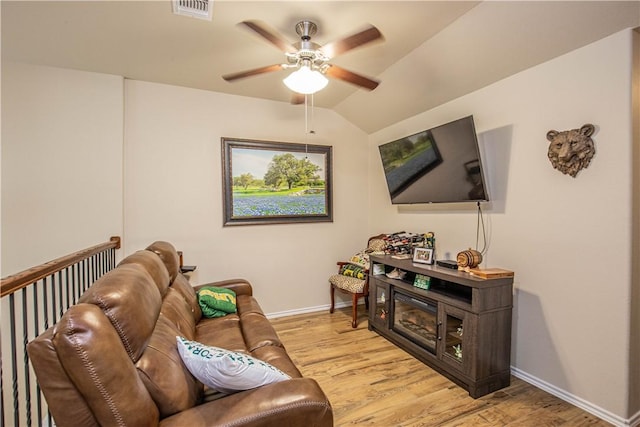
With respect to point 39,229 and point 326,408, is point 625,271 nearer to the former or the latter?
point 326,408

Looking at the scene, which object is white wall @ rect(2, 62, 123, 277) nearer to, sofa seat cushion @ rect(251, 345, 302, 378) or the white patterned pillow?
sofa seat cushion @ rect(251, 345, 302, 378)

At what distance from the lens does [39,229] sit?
2859mm

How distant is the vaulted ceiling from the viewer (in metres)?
2.02

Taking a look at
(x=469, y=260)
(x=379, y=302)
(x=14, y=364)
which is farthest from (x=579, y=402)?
(x=14, y=364)

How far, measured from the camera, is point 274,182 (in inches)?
150

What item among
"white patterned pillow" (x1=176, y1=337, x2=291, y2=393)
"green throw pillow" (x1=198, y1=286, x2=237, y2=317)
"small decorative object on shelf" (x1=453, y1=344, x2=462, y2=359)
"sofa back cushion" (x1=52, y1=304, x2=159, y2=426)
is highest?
"sofa back cushion" (x1=52, y1=304, x2=159, y2=426)

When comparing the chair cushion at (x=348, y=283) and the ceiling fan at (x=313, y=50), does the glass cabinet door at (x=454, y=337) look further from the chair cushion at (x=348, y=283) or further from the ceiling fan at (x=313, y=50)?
the ceiling fan at (x=313, y=50)

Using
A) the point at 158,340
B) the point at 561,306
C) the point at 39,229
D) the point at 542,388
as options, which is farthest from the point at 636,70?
the point at 39,229

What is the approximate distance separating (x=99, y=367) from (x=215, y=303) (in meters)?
1.66

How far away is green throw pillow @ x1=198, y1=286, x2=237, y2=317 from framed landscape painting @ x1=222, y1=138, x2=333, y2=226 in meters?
1.09

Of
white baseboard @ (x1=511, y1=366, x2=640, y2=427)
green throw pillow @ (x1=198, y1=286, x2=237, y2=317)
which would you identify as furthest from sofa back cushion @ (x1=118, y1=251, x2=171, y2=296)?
white baseboard @ (x1=511, y1=366, x2=640, y2=427)

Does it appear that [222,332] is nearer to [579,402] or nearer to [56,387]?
[56,387]

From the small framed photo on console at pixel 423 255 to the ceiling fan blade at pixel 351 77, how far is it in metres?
1.57

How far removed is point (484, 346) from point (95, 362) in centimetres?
235
